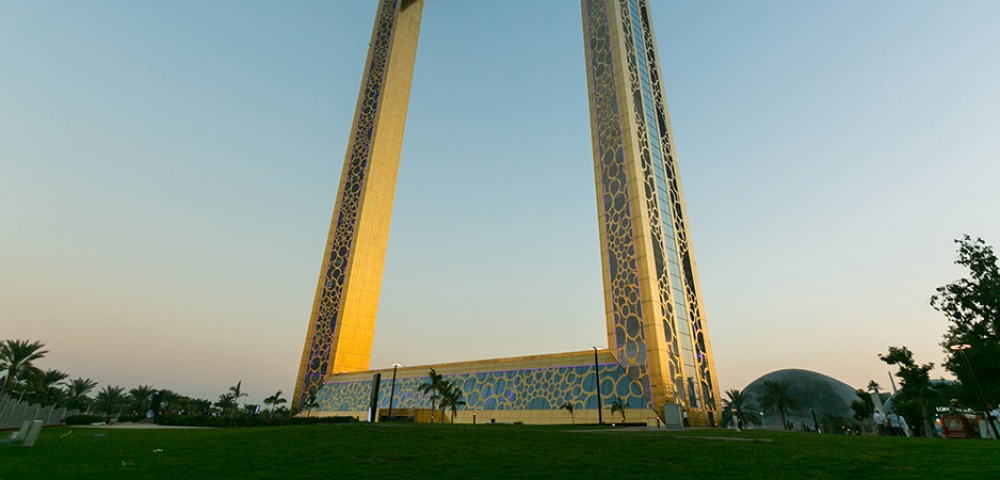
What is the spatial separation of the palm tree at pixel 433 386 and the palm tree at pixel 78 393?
171 ft

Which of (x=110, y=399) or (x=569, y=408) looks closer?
(x=569, y=408)

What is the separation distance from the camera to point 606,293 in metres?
36.6

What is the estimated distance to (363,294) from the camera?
172ft

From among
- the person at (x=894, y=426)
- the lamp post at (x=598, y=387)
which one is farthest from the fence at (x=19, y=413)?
the person at (x=894, y=426)

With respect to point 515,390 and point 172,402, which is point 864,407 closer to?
point 515,390

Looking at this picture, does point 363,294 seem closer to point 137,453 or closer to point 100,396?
point 137,453

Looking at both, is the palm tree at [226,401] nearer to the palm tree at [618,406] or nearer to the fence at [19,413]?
the fence at [19,413]

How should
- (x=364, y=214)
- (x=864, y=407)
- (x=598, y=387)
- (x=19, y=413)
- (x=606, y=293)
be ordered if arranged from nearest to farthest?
(x=598, y=387), (x=606, y=293), (x=19, y=413), (x=364, y=214), (x=864, y=407)

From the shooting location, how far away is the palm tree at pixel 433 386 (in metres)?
40.3

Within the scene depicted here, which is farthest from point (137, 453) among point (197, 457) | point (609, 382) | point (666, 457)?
point (609, 382)

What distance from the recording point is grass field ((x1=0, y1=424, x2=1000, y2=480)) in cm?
919

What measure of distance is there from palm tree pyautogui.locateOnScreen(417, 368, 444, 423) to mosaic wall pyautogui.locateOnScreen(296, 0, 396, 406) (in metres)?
13.1

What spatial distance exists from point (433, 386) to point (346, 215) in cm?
2471

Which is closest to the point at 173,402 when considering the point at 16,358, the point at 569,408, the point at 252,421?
the point at 16,358
